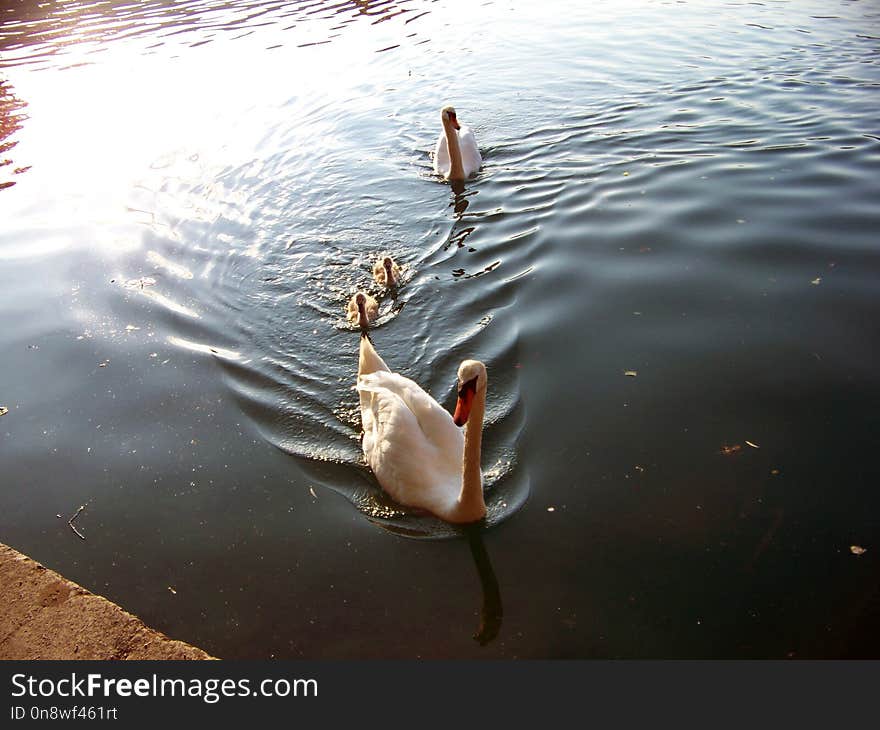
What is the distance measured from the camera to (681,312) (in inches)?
301

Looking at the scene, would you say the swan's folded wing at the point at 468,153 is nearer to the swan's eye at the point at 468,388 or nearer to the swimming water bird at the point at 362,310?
the swimming water bird at the point at 362,310

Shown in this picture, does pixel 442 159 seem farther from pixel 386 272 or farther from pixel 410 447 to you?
pixel 410 447

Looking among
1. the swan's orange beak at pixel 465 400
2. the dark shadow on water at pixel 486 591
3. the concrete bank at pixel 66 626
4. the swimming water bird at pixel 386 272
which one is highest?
the swan's orange beak at pixel 465 400

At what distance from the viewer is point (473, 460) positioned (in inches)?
203

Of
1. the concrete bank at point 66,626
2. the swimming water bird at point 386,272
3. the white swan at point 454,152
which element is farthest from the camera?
the white swan at point 454,152

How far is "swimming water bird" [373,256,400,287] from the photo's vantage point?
8367 millimetres

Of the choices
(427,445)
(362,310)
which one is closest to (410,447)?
(427,445)

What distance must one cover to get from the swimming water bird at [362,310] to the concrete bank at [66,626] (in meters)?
3.69

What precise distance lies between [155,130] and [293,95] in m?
3.06

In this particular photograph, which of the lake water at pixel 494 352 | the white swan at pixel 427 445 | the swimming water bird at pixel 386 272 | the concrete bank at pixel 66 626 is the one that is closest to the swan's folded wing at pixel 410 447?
the white swan at pixel 427 445

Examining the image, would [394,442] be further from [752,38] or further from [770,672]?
[752,38]

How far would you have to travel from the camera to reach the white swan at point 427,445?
517 centimetres

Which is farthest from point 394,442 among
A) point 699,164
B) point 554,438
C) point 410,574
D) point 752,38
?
point 752,38

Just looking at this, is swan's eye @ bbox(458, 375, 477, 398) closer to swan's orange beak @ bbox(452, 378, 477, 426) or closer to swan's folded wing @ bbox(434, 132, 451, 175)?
swan's orange beak @ bbox(452, 378, 477, 426)
